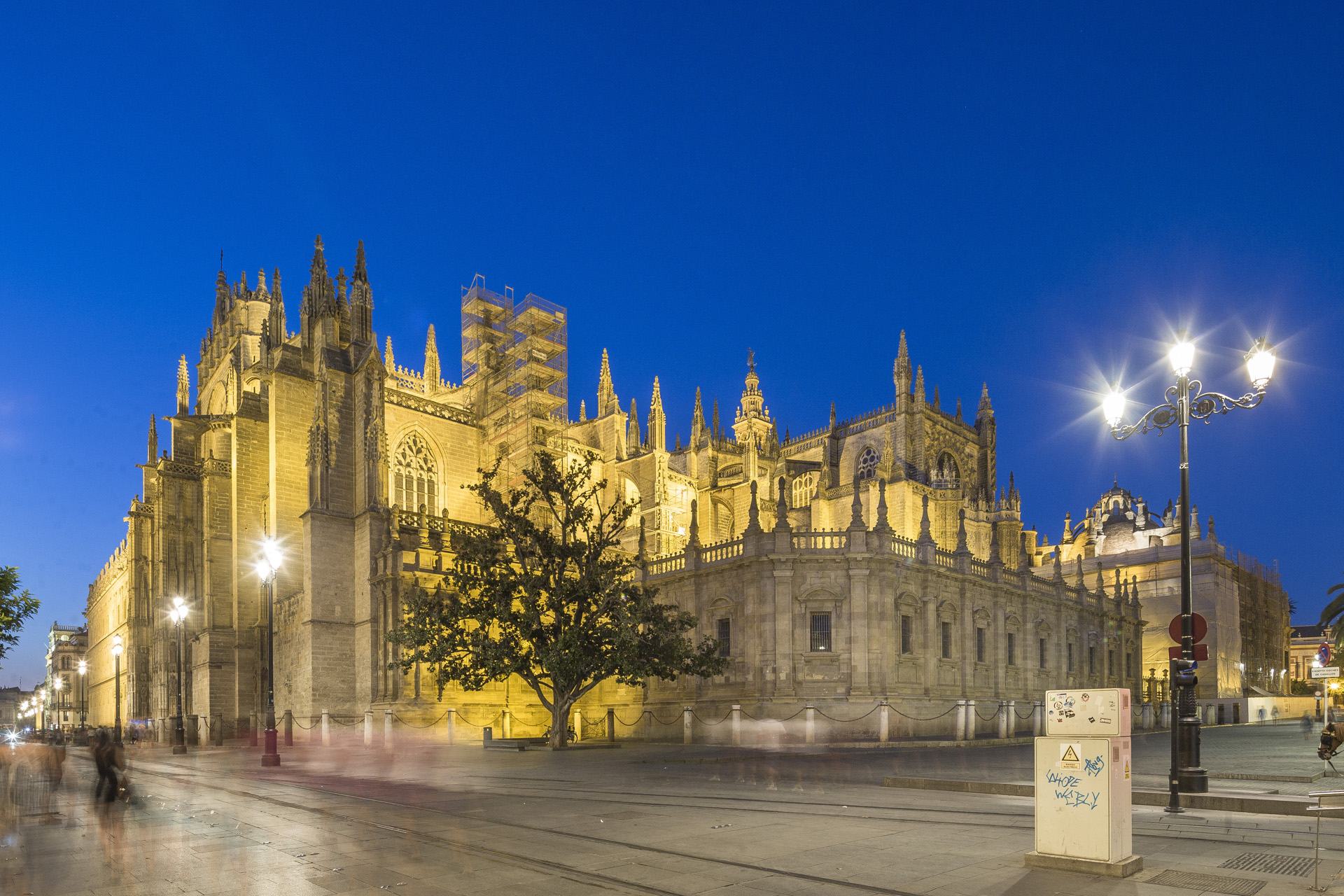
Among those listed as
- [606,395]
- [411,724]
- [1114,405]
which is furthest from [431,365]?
[1114,405]

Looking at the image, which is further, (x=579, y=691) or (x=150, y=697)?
(x=150, y=697)

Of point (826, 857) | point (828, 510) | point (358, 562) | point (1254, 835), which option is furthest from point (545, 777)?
point (828, 510)

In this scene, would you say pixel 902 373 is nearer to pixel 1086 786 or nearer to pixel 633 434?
pixel 633 434

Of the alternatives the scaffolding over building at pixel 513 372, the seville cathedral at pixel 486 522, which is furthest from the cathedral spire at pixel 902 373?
the scaffolding over building at pixel 513 372

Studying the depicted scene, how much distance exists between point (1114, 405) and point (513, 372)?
32.5 m

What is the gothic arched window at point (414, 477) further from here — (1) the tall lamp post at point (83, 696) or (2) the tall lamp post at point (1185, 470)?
(1) the tall lamp post at point (83, 696)

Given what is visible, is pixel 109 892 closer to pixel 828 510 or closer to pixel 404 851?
pixel 404 851

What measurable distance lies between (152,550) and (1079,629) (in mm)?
49250

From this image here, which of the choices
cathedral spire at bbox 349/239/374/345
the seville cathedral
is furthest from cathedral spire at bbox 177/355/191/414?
cathedral spire at bbox 349/239/374/345

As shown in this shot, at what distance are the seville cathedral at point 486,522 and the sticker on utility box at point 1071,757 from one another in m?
21.9

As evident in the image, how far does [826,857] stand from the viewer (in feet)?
26.0

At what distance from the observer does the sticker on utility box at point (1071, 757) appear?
23.3ft

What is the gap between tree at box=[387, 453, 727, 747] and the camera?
79.5 feet

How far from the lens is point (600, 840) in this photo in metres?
9.02
